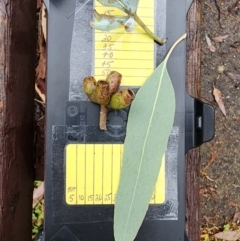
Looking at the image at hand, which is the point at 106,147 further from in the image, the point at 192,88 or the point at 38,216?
the point at 38,216

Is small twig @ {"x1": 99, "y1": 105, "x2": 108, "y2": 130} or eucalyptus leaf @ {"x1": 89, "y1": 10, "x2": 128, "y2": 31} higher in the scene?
eucalyptus leaf @ {"x1": 89, "y1": 10, "x2": 128, "y2": 31}

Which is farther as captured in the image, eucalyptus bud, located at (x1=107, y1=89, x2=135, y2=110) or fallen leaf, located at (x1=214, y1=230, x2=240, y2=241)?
fallen leaf, located at (x1=214, y1=230, x2=240, y2=241)

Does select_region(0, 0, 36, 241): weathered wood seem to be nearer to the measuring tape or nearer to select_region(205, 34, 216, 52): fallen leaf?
the measuring tape

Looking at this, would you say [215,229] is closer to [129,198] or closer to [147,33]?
[129,198]

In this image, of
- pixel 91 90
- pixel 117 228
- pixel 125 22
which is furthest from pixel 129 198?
pixel 125 22

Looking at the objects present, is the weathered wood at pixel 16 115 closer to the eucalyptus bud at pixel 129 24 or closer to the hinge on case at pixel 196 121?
the eucalyptus bud at pixel 129 24

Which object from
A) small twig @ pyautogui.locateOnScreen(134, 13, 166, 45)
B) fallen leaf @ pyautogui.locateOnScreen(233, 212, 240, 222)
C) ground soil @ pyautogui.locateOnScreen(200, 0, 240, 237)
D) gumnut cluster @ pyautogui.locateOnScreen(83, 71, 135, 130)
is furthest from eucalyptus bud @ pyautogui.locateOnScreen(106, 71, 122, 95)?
fallen leaf @ pyautogui.locateOnScreen(233, 212, 240, 222)

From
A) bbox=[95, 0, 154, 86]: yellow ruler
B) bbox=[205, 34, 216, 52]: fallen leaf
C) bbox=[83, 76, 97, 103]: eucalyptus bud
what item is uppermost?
bbox=[205, 34, 216, 52]: fallen leaf
